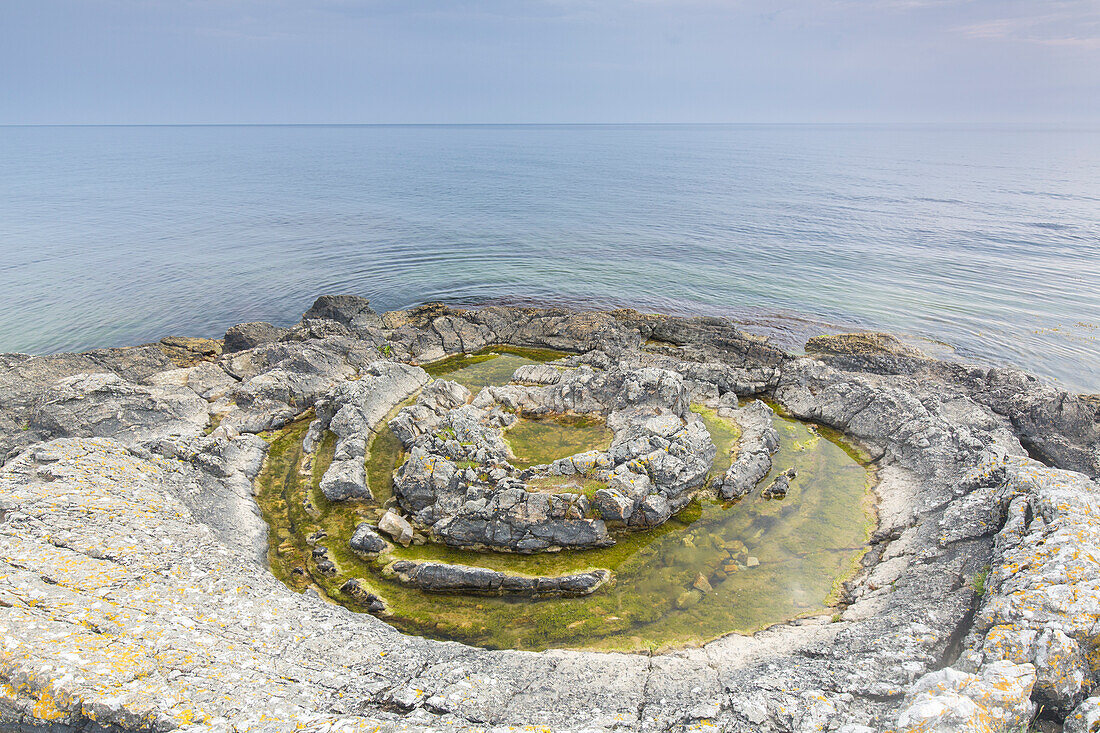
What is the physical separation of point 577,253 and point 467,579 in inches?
1805

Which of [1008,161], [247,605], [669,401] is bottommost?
[247,605]

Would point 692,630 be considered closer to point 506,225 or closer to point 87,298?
point 87,298

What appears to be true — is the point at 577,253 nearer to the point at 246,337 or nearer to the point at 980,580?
the point at 246,337

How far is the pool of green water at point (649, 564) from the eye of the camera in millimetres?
15383

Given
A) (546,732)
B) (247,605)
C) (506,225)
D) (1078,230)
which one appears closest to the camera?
(546,732)

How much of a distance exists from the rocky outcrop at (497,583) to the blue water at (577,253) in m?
29.8

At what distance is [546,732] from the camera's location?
9484 mm

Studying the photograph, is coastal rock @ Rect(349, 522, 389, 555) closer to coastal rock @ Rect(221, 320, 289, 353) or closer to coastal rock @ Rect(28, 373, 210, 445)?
coastal rock @ Rect(28, 373, 210, 445)

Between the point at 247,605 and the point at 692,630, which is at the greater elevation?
the point at 247,605

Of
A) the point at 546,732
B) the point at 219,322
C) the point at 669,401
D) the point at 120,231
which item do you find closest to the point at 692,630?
the point at 546,732

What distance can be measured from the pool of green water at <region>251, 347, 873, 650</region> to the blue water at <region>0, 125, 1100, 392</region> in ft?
75.3

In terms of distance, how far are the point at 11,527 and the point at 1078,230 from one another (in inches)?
3774

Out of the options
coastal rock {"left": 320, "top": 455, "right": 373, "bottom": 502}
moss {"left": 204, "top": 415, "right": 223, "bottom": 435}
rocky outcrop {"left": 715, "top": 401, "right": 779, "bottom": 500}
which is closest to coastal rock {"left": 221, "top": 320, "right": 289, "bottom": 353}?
moss {"left": 204, "top": 415, "right": 223, "bottom": 435}

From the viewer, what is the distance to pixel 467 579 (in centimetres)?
1659
